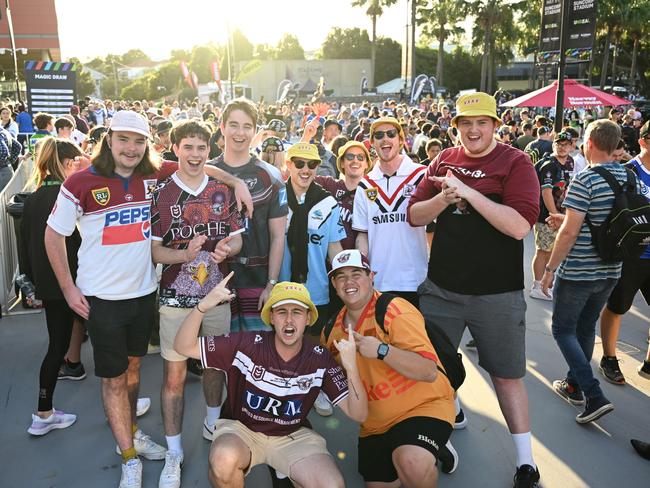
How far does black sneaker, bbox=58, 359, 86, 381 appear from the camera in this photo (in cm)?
460

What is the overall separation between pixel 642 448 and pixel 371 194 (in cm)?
235

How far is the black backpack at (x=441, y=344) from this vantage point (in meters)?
2.96

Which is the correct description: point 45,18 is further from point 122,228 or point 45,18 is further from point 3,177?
point 122,228

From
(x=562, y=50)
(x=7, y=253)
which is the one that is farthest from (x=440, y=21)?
(x=7, y=253)

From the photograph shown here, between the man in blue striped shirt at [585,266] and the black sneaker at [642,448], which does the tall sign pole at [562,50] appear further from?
the black sneaker at [642,448]

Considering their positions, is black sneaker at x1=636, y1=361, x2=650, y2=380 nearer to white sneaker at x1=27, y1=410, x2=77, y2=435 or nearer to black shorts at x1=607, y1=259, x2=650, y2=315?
black shorts at x1=607, y1=259, x2=650, y2=315

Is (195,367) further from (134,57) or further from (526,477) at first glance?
(134,57)

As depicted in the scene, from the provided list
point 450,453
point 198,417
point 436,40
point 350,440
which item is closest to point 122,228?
point 198,417

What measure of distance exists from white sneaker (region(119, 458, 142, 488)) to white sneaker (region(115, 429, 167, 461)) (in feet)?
0.88

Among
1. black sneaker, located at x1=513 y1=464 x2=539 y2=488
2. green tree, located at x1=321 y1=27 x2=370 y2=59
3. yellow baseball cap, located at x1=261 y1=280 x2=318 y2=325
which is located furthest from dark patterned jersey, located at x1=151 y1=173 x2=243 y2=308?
green tree, located at x1=321 y1=27 x2=370 y2=59

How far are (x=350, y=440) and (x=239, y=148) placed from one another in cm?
213

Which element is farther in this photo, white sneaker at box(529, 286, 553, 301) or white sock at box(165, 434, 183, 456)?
white sneaker at box(529, 286, 553, 301)

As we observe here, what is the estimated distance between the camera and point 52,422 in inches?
151

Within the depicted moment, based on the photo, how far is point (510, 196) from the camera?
300 centimetres
